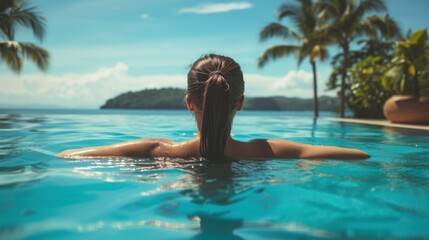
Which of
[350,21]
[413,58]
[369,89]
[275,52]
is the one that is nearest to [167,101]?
Answer: [275,52]

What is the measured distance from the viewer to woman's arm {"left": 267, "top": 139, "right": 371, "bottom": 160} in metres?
2.97

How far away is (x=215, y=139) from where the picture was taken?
2.61 meters

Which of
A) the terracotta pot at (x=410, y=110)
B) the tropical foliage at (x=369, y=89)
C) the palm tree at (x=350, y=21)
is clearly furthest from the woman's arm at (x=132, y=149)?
the palm tree at (x=350, y=21)

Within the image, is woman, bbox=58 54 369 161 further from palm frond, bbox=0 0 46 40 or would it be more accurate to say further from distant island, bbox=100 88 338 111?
distant island, bbox=100 88 338 111

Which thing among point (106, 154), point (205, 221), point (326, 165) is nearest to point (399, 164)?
point (326, 165)

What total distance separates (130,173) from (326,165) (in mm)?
1673

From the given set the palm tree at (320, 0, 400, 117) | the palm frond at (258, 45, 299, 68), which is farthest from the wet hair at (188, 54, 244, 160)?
the palm frond at (258, 45, 299, 68)

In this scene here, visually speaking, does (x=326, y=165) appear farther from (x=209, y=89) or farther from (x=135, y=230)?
(x=135, y=230)

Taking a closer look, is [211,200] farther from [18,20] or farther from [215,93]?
[18,20]

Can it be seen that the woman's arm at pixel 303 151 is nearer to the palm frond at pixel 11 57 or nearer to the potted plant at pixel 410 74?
the potted plant at pixel 410 74

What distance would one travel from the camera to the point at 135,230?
156 centimetres

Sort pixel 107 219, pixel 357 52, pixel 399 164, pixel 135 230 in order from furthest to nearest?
pixel 357 52
pixel 399 164
pixel 107 219
pixel 135 230

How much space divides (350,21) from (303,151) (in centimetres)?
1803

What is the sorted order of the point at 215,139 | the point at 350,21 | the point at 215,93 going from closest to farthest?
the point at 215,93 → the point at 215,139 → the point at 350,21
